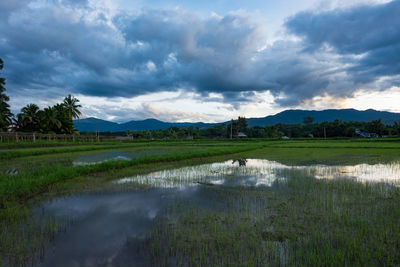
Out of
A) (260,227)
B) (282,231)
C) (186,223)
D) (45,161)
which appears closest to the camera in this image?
(282,231)

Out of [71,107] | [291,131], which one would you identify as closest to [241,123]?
[291,131]

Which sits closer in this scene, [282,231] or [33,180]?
[282,231]

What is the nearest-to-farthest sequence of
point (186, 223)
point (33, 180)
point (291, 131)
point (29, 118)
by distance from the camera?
point (186, 223) → point (33, 180) → point (29, 118) → point (291, 131)

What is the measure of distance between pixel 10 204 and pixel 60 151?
13.7m

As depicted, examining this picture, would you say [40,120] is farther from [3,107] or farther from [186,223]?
[186,223]

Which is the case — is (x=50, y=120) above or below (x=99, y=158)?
above

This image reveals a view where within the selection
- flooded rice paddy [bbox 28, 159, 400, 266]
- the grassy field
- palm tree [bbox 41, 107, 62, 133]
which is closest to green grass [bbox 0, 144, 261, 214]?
the grassy field

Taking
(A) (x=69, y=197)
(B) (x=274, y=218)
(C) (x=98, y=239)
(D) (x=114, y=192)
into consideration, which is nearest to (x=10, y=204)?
(A) (x=69, y=197)

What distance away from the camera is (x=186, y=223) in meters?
3.24

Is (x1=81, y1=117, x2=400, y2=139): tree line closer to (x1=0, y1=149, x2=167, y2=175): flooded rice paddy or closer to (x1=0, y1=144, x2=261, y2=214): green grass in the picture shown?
(x1=0, y1=149, x2=167, y2=175): flooded rice paddy

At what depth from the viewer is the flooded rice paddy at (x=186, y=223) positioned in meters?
2.38

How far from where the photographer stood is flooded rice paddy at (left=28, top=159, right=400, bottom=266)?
2375 mm

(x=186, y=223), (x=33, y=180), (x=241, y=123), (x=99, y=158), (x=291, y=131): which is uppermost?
(x=241, y=123)

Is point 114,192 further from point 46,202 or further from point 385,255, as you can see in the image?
point 385,255
